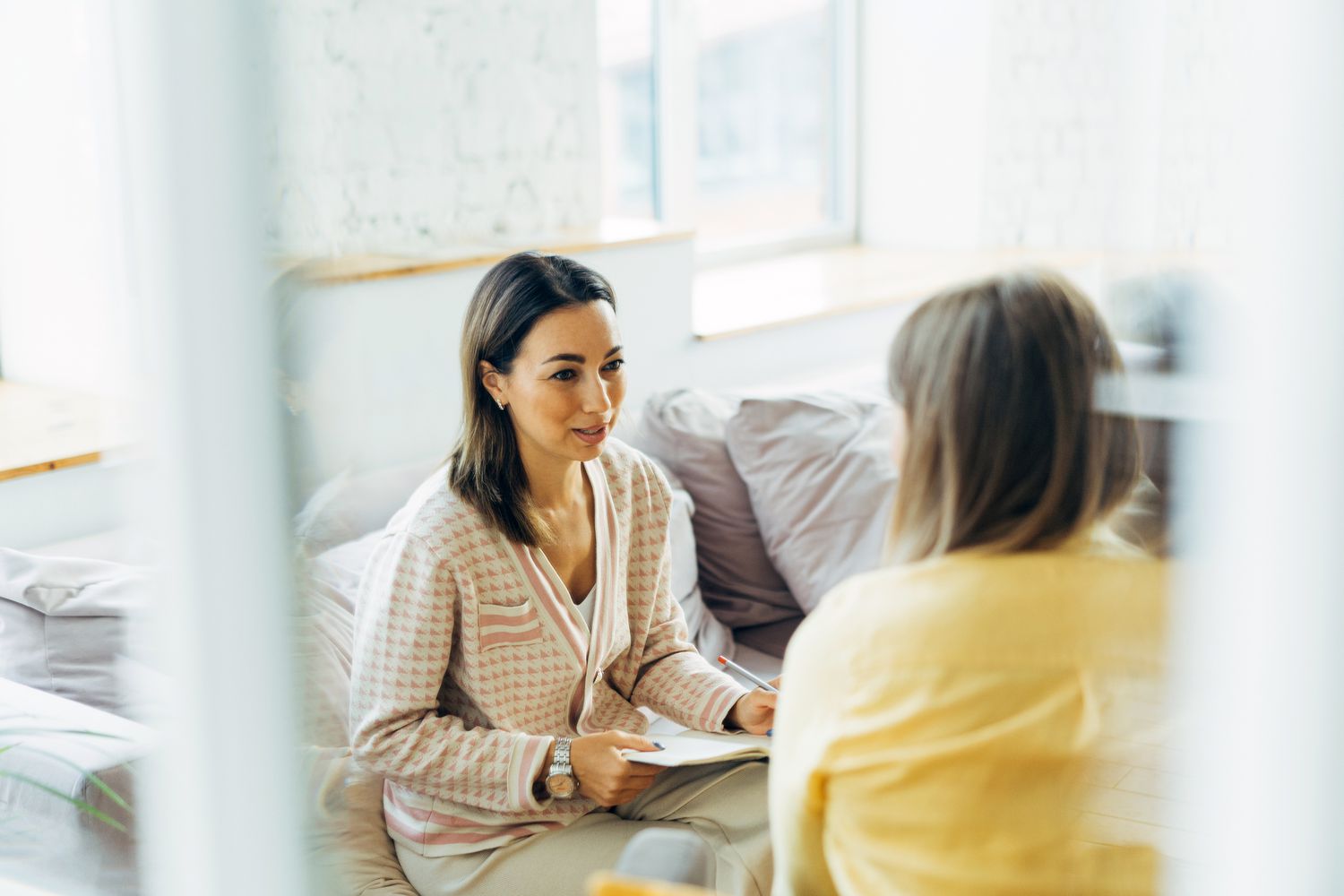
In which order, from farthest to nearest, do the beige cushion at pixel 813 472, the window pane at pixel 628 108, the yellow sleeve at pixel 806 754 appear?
the window pane at pixel 628 108 → the beige cushion at pixel 813 472 → the yellow sleeve at pixel 806 754

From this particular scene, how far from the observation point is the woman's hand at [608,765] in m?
1.01

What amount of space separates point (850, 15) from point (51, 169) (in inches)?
46.5

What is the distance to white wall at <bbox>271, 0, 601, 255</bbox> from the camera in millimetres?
529

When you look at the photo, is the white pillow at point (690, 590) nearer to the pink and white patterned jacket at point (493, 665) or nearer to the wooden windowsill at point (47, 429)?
the pink and white patterned jacket at point (493, 665)

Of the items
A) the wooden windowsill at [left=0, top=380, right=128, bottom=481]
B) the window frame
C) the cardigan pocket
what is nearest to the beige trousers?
the cardigan pocket

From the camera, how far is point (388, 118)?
0.62 meters

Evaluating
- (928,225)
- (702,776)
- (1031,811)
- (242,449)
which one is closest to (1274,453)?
(1031,811)

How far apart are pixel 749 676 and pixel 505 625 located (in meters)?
0.26

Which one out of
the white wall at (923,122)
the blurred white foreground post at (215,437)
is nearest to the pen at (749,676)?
the white wall at (923,122)

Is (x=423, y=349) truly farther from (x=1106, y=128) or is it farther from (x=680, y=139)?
(x=680, y=139)

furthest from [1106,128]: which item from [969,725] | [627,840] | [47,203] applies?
[47,203]

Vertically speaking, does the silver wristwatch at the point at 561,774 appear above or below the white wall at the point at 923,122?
below

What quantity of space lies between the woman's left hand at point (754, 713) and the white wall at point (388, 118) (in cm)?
45

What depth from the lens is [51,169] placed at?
188cm
